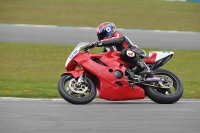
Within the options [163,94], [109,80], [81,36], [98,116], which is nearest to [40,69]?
[109,80]

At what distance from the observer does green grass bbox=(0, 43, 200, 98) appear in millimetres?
10814

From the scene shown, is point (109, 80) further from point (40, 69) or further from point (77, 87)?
point (40, 69)

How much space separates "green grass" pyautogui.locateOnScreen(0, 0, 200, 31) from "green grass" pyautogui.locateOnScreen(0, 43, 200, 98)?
20.1 ft

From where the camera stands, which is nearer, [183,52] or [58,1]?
[183,52]

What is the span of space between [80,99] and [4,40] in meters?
10.6

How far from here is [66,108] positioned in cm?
850

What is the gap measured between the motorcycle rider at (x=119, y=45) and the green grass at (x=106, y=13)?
14.0m

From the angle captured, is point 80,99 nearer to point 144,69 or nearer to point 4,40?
point 144,69

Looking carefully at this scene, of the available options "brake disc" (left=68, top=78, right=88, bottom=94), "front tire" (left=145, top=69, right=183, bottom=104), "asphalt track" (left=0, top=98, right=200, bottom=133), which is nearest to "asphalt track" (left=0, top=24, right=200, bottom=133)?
"asphalt track" (left=0, top=98, right=200, bottom=133)

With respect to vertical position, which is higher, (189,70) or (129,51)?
(129,51)

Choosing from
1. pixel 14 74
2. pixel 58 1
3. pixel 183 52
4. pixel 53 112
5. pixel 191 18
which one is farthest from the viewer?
pixel 58 1

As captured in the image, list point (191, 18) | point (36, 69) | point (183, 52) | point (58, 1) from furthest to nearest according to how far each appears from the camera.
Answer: point (58, 1) < point (191, 18) < point (183, 52) < point (36, 69)

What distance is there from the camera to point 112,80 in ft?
30.9

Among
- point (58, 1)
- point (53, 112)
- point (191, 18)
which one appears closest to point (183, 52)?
point (191, 18)
